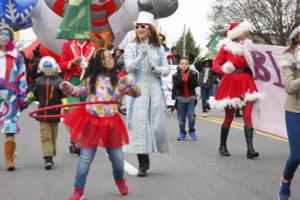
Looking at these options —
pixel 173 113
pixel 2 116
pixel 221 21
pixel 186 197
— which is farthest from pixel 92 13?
pixel 221 21

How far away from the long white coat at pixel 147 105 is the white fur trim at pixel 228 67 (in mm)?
1459

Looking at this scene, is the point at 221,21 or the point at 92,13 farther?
the point at 221,21

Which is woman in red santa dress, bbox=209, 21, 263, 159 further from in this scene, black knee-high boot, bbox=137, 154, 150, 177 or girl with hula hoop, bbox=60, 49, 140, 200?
girl with hula hoop, bbox=60, 49, 140, 200

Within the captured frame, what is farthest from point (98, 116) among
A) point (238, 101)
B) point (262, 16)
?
point (262, 16)

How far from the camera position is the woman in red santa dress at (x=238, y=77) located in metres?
9.34

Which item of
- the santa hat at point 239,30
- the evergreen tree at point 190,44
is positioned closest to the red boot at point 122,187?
the santa hat at point 239,30

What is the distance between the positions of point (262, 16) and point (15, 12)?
46399 millimetres

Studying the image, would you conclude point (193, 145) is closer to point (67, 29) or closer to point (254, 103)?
point (254, 103)

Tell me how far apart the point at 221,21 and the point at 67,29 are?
48495mm

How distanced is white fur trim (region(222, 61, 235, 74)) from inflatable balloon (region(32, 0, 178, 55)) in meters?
1.62

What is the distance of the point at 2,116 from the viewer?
8430 mm

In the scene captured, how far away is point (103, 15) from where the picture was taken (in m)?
10.4

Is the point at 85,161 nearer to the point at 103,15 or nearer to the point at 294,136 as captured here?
the point at 294,136

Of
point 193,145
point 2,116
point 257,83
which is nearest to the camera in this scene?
point 2,116
